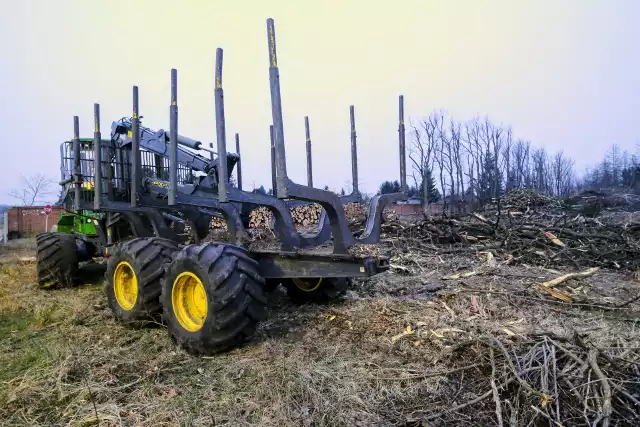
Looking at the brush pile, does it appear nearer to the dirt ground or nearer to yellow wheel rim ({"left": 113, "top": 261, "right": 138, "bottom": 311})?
the dirt ground

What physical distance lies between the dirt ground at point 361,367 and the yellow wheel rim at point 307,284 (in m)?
0.33

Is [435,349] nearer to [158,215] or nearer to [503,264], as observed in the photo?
[503,264]

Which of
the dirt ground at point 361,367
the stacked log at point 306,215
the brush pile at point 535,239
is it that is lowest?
the dirt ground at point 361,367

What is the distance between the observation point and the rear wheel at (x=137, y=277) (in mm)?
4898

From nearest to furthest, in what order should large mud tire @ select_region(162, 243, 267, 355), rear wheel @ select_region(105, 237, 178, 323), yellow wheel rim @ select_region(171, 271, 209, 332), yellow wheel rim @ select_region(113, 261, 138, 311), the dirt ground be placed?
the dirt ground, large mud tire @ select_region(162, 243, 267, 355), yellow wheel rim @ select_region(171, 271, 209, 332), rear wheel @ select_region(105, 237, 178, 323), yellow wheel rim @ select_region(113, 261, 138, 311)

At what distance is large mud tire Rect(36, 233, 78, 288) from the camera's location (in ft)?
25.7

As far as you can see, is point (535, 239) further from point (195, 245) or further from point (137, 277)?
point (137, 277)

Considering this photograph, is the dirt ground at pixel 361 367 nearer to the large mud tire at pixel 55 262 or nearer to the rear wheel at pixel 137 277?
the rear wheel at pixel 137 277

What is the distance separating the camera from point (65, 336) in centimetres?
475

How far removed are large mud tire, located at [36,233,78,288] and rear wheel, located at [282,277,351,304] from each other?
4607 mm

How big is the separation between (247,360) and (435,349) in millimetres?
1640

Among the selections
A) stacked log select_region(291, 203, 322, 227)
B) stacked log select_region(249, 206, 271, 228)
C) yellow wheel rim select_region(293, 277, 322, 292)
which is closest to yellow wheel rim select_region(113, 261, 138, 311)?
yellow wheel rim select_region(293, 277, 322, 292)

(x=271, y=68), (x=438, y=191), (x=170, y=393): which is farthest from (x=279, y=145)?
(x=438, y=191)

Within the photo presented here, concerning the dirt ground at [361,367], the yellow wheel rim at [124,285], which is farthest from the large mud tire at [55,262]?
the yellow wheel rim at [124,285]
